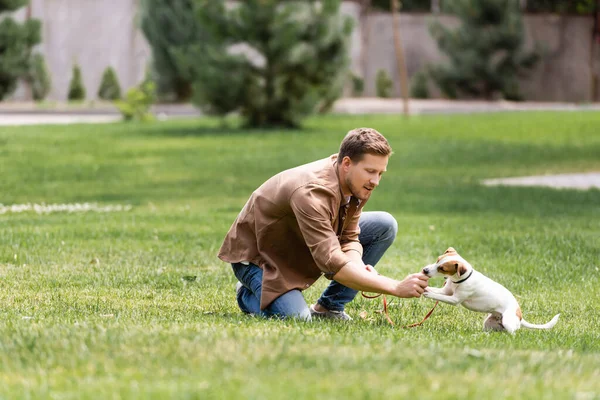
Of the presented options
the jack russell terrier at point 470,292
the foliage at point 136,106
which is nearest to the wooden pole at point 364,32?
the foliage at point 136,106

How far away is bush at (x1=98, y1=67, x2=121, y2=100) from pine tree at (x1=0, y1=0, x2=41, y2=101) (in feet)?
17.8

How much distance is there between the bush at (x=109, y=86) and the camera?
115 feet

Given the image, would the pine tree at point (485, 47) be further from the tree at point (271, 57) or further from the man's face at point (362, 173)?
the man's face at point (362, 173)

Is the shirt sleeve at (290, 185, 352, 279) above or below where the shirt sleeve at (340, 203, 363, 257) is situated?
above

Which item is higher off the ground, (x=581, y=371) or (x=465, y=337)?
(x=581, y=371)

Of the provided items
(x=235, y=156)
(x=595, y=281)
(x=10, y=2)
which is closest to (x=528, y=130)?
(x=235, y=156)

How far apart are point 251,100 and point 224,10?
2.19 metres

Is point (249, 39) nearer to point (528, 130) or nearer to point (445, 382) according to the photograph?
point (528, 130)

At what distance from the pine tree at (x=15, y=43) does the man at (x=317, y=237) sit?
74.8 feet

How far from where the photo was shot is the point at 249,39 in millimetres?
24125

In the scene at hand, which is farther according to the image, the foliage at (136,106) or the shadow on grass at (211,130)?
the foliage at (136,106)

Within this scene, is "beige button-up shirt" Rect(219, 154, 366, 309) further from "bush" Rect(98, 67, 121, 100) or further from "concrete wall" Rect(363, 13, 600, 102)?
"concrete wall" Rect(363, 13, 600, 102)

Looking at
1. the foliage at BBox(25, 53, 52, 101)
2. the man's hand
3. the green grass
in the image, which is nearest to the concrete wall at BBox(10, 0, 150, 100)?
the foliage at BBox(25, 53, 52, 101)

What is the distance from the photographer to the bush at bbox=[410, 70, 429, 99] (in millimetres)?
38594
